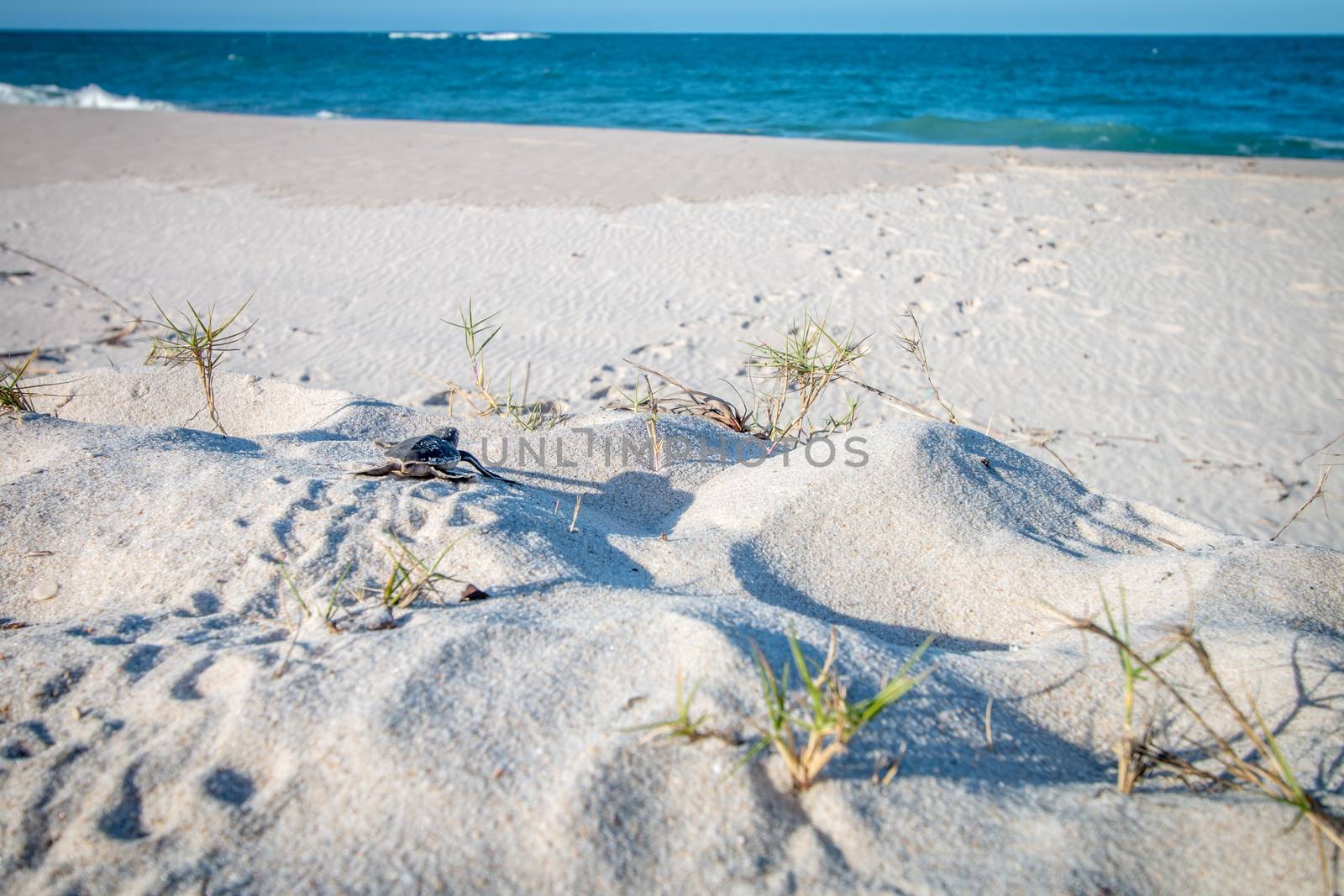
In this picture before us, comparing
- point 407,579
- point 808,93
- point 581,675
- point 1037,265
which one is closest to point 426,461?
point 407,579

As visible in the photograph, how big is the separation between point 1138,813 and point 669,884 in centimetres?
68

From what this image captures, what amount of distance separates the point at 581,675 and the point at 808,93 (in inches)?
744

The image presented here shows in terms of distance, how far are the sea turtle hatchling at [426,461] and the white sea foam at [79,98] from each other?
17.2m

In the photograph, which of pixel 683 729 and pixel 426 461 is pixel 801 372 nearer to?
pixel 426 461

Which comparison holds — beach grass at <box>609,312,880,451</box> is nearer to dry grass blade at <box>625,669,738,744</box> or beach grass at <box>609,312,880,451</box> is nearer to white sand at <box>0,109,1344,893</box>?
white sand at <box>0,109,1344,893</box>

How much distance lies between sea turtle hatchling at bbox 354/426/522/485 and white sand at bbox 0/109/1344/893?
0.16 feet

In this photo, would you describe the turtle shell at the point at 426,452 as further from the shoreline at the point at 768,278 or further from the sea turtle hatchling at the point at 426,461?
the shoreline at the point at 768,278

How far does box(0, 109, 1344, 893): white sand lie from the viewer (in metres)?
1.04

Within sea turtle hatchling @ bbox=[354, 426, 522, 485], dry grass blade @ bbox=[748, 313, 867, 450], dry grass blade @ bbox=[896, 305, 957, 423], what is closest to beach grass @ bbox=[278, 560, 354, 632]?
sea turtle hatchling @ bbox=[354, 426, 522, 485]

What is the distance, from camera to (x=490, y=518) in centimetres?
182

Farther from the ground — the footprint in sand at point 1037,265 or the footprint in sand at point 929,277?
the footprint in sand at point 1037,265

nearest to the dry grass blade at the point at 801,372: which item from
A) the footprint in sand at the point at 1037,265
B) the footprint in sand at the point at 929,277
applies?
the footprint in sand at the point at 929,277

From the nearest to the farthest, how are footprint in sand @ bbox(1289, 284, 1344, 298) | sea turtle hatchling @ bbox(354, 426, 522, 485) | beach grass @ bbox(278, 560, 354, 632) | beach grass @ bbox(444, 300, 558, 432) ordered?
1. beach grass @ bbox(278, 560, 354, 632)
2. sea turtle hatchling @ bbox(354, 426, 522, 485)
3. beach grass @ bbox(444, 300, 558, 432)
4. footprint in sand @ bbox(1289, 284, 1344, 298)

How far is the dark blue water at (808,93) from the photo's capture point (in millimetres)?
12886
